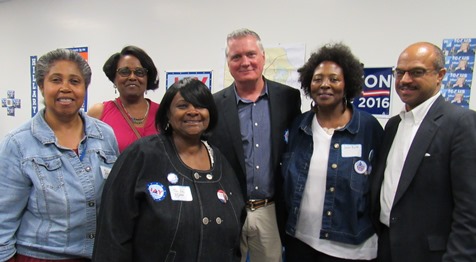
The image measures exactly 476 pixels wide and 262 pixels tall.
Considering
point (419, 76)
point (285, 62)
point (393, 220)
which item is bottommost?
point (393, 220)

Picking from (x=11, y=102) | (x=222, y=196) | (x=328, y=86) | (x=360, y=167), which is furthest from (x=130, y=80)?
(x=11, y=102)

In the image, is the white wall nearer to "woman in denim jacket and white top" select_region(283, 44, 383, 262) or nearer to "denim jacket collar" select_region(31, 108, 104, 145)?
"woman in denim jacket and white top" select_region(283, 44, 383, 262)

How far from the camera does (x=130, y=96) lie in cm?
225

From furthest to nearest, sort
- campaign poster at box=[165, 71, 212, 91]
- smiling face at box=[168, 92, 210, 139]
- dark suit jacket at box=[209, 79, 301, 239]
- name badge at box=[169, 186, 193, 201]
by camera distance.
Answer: campaign poster at box=[165, 71, 212, 91] < dark suit jacket at box=[209, 79, 301, 239] < smiling face at box=[168, 92, 210, 139] < name badge at box=[169, 186, 193, 201]

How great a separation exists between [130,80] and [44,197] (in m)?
1.07

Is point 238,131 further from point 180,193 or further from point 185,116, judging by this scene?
point 180,193

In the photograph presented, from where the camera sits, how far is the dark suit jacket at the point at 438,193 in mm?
1441

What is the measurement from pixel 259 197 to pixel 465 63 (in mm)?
1850

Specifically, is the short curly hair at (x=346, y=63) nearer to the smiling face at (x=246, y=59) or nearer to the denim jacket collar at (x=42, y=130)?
the smiling face at (x=246, y=59)

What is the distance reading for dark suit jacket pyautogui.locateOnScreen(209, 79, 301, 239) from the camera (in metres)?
1.97

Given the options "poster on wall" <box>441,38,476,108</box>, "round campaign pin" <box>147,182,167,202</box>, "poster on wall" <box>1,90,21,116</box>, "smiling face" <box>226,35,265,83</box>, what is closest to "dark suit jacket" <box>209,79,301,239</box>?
"smiling face" <box>226,35,265,83</box>

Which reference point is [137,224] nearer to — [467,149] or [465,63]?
[467,149]

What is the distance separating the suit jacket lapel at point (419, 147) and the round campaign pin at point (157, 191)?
107 centimetres

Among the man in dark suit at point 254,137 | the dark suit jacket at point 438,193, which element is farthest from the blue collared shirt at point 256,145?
the dark suit jacket at point 438,193
